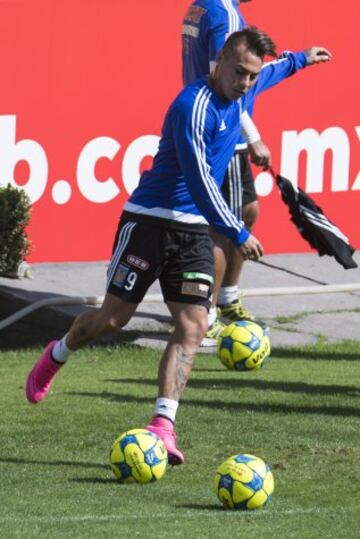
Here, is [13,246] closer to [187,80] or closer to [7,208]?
[7,208]

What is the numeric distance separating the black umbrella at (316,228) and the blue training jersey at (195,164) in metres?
1.09

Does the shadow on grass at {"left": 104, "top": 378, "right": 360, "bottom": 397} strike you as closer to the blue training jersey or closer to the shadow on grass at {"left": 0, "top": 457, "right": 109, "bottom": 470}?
the blue training jersey

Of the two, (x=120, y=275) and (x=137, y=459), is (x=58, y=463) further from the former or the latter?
(x=120, y=275)

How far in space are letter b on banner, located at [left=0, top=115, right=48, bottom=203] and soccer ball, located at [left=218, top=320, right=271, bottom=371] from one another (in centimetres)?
298

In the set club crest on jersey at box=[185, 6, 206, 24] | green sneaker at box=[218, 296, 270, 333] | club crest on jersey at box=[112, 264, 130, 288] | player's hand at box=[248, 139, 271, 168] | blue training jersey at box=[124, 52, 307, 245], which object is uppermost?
club crest on jersey at box=[185, 6, 206, 24]

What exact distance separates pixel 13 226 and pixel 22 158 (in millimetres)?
608

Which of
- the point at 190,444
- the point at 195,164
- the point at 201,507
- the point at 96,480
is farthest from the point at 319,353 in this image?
the point at 201,507

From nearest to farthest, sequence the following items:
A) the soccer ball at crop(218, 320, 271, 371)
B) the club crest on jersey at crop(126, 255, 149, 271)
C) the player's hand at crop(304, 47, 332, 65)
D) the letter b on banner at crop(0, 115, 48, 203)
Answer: the club crest on jersey at crop(126, 255, 149, 271), the soccer ball at crop(218, 320, 271, 371), the player's hand at crop(304, 47, 332, 65), the letter b on banner at crop(0, 115, 48, 203)

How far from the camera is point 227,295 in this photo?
10758 mm

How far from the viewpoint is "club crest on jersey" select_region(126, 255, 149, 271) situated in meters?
7.70

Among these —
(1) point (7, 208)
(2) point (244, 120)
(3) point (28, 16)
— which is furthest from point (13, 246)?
(2) point (244, 120)

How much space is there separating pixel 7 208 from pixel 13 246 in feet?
1.03

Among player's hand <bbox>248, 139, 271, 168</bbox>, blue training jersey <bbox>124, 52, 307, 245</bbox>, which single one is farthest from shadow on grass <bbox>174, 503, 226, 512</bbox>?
player's hand <bbox>248, 139, 271, 168</bbox>

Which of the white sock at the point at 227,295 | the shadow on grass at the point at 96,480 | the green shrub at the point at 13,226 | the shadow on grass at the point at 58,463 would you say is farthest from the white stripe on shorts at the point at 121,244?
the green shrub at the point at 13,226
